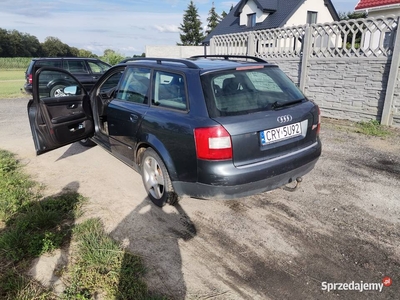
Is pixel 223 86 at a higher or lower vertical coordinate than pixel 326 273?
higher

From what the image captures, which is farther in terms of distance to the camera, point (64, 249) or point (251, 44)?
point (251, 44)

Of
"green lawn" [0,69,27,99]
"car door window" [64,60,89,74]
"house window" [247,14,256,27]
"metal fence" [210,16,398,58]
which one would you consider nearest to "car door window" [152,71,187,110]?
"metal fence" [210,16,398,58]

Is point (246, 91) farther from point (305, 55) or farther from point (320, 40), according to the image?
point (320, 40)

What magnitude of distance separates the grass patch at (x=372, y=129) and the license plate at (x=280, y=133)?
420 cm

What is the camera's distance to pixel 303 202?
3.61m

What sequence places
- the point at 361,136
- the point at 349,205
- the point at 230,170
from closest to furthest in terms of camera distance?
the point at 230,170, the point at 349,205, the point at 361,136

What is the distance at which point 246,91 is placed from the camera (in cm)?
308

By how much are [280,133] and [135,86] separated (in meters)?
1.95

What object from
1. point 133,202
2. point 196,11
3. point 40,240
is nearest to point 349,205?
point 133,202

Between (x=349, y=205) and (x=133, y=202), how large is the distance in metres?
2.57

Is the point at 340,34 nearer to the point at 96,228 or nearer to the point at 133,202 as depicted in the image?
the point at 133,202

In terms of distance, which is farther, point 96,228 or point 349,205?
point 349,205

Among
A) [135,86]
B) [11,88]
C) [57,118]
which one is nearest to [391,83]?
[135,86]

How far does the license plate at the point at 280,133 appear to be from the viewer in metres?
2.85
